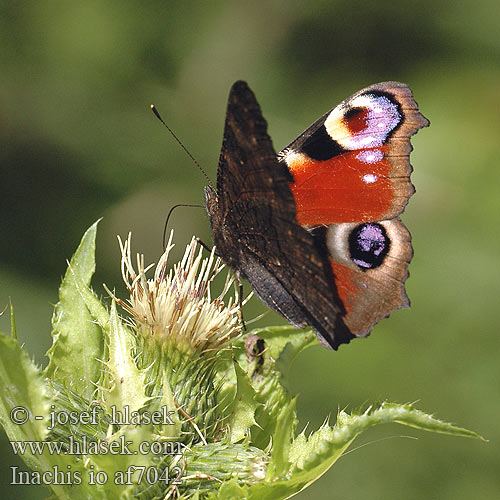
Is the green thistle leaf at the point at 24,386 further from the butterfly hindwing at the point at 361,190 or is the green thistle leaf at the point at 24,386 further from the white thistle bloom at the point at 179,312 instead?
the butterfly hindwing at the point at 361,190

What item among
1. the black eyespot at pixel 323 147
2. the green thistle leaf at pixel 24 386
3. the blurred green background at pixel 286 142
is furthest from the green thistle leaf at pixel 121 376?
the blurred green background at pixel 286 142

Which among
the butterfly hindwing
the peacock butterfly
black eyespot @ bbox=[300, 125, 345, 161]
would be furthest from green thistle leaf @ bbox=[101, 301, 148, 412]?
black eyespot @ bbox=[300, 125, 345, 161]

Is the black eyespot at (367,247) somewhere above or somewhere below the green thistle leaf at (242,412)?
above

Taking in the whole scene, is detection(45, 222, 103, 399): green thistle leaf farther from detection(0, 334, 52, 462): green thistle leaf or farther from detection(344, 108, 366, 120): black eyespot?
detection(344, 108, 366, 120): black eyespot

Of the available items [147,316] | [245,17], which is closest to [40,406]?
[147,316]

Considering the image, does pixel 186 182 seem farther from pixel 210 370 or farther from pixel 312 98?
pixel 210 370

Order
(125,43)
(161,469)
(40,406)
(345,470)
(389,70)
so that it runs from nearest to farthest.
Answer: (40,406), (161,469), (345,470), (125,43), (389,70)

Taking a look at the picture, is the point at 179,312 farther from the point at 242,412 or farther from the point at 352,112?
the point at 352,112
